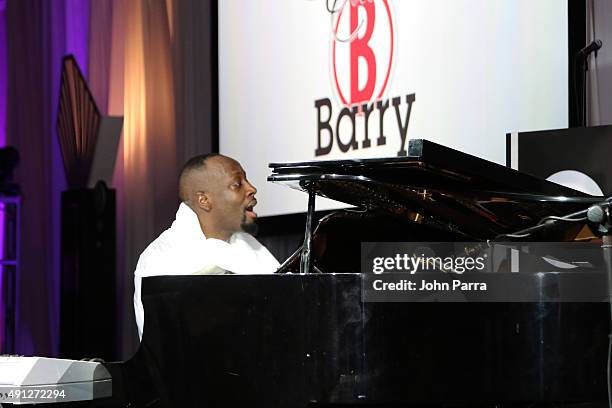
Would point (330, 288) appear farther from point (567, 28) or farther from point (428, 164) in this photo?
point (567, 28)

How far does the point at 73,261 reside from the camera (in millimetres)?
5195

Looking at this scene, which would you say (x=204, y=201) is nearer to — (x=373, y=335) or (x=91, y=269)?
(x=373, y=335)

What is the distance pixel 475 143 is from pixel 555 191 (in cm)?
155

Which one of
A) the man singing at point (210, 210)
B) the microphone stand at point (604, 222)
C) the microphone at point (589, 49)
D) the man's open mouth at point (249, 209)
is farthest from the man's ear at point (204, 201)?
the microphone stand at point (604, 222)

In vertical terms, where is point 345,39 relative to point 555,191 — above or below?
above

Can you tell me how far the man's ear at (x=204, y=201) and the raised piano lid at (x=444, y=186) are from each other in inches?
35.0

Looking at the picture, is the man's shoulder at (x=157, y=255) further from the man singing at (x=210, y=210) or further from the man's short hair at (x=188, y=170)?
the man's short hair at (x=188, y=170)

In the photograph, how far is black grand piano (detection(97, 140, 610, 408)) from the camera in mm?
2156

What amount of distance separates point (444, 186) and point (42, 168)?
4.43 m

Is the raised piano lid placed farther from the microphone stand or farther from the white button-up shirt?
the white button-up shirt

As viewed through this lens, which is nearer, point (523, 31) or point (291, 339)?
point (291, 339)

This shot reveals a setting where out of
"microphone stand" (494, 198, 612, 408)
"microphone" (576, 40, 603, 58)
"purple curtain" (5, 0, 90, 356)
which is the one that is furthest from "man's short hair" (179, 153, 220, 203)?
Answer: "purple curtain" (5, 0, 90, 356)

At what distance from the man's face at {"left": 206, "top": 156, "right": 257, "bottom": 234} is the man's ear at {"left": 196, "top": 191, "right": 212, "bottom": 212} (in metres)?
0.01

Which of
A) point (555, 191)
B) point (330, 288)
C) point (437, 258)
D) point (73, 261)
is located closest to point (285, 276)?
point (330, 288)
